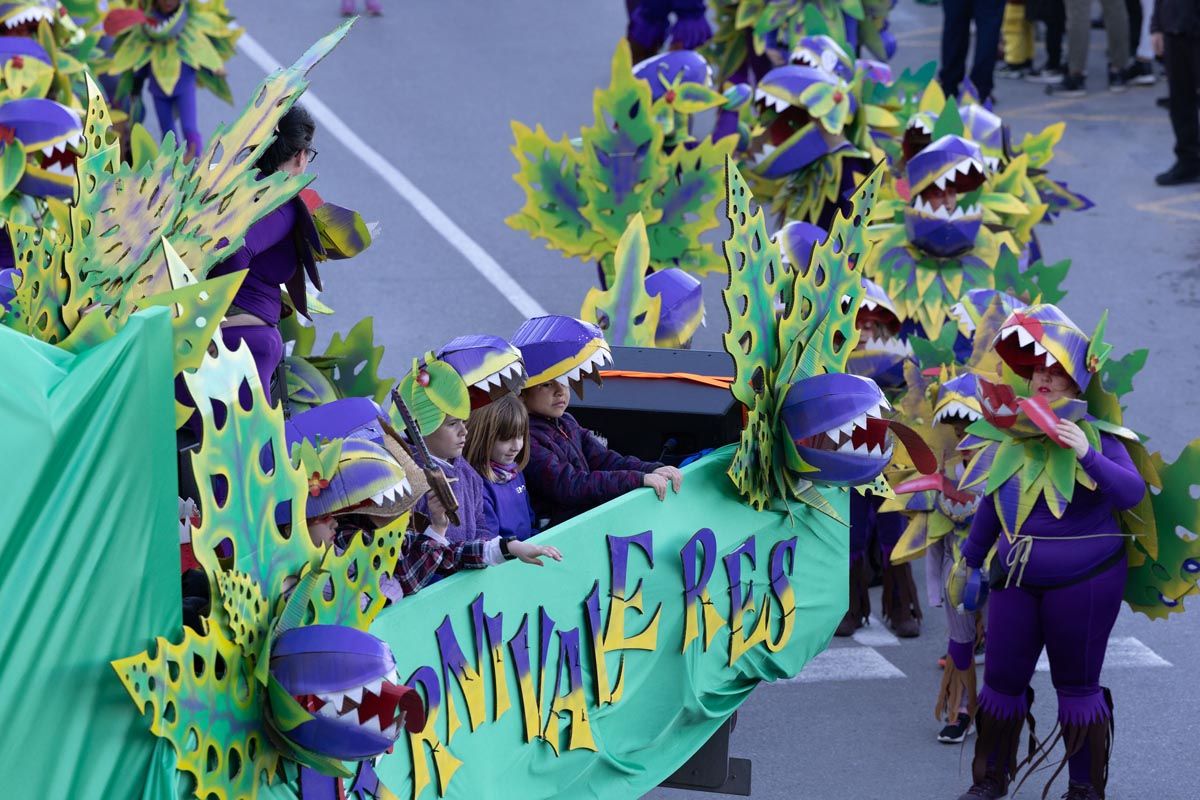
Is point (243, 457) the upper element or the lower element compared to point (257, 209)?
lower

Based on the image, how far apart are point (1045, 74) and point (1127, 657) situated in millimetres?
10320

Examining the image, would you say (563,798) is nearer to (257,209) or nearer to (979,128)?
(257,209)

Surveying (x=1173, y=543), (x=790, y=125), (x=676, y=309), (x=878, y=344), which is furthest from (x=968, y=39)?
(x=1173, y=543)

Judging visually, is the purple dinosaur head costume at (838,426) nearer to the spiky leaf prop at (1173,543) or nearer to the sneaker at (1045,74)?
the spiky leaf prop at (1173,543)

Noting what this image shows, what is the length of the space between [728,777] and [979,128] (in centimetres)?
432

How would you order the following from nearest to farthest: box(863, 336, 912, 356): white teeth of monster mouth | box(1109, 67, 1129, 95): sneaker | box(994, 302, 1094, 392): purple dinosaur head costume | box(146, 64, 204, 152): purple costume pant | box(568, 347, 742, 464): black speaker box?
box(994, 302, 1094, 392): purple dinosaur head costume
box(568, 347, 742, 464): black speaker box
box(863, 336, 912, 356): white teeth of monster mouth
box(146, 64, 204, 152): purple costume pant
box(1109, 67, 1129, 95): sneaker

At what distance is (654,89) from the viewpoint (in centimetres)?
986

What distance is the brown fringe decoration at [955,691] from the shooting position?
22.8 feet

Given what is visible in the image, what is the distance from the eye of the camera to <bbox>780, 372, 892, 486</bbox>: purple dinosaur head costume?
579 centimetres

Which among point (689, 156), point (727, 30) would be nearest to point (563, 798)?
point (689, 156)

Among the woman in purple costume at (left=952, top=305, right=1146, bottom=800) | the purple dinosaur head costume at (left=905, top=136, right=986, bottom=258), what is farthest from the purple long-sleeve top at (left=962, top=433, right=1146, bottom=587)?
the purple dinosaur head costume at (left=905, top=136, right=986, bottom=258)

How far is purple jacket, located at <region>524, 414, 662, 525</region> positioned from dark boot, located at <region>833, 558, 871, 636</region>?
2.15 metres

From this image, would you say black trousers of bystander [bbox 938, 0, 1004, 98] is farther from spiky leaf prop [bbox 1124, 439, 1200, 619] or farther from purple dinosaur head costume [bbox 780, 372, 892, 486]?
purple dinosaur head costume [bbox 780, 372, 892, 486]

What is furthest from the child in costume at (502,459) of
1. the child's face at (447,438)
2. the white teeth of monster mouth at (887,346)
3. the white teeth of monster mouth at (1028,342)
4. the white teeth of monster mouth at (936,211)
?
the white teeth of monster mouth at (936,211)
